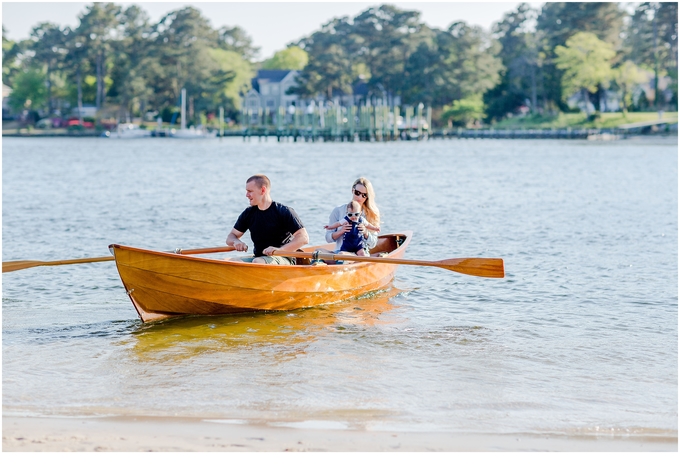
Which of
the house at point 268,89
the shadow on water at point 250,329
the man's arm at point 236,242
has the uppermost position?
the house at point 268,89

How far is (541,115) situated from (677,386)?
89306 mm

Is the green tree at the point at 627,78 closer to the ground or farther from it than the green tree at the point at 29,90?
closer to the ground

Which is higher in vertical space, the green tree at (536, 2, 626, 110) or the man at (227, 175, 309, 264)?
the green tree at (536, 2, 626, 110)

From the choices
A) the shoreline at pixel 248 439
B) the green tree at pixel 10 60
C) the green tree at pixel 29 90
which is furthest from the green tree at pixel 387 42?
the shoreline at pixel 248 439

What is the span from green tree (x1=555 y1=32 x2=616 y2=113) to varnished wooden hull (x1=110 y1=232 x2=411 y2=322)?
80.4 metres

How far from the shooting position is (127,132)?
109 meters

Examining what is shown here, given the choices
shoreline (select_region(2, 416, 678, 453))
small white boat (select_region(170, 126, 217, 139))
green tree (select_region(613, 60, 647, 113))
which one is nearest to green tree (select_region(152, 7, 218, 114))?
small white boat (select_region(170, 126, 217, 139))

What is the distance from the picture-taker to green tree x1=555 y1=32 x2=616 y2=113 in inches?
3420

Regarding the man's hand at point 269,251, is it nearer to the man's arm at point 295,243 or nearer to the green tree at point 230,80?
the man's arm at point 295,243

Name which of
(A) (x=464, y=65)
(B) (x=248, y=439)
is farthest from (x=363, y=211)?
(A) (x=464, y=65)

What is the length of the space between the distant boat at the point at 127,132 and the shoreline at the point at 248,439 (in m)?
105

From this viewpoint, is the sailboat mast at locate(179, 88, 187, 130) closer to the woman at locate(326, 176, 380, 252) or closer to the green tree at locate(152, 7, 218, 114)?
the green tree at locate(152, 7, 218, 114)

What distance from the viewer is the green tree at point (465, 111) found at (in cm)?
10075

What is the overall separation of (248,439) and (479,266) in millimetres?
4780
